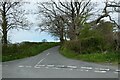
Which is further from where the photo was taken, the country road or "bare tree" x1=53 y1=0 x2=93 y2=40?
"bare tree" x1=53 y1=0 x2=93 y2=40

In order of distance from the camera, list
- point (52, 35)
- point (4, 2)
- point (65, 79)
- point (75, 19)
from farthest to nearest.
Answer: point (52, 35)
point (4, 2)
point (75, 19)
point (65, 79)

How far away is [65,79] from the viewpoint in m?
14.1

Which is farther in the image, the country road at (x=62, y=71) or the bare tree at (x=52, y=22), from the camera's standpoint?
the bare tree at (x=52, y=22)

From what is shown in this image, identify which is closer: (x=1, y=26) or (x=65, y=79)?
(x=65, y=79)

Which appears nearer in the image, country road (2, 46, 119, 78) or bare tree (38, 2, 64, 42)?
country road (2, 46, 119, 78)

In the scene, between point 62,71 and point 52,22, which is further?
point 52,22

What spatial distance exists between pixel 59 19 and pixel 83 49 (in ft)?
69.5

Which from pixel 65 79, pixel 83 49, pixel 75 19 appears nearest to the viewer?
pixel 65 79

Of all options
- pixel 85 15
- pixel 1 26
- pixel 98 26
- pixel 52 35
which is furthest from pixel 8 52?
pixel 52 35

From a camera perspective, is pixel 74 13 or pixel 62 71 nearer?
pixel 62 71

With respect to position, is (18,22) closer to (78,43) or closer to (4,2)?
(4,2)

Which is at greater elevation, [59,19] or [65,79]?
[59,19]

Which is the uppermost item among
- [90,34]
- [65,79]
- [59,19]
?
[59,19]

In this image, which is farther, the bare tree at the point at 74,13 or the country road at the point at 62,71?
the bare tree at the point at 74,13
